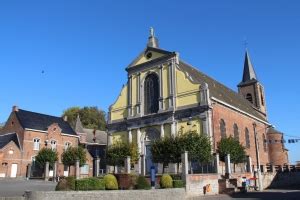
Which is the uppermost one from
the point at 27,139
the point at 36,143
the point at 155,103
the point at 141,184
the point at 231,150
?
the point at 155,103

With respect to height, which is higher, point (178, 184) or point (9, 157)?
point (9, 157)

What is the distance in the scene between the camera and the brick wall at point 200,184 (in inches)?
1011

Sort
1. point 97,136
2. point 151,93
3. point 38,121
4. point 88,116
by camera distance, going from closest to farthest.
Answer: point 151,93
point 38,121
point 97,136
point 88,116

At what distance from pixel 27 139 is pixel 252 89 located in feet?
122

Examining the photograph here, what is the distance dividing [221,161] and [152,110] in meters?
10.7

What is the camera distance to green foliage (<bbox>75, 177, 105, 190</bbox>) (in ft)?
64.2

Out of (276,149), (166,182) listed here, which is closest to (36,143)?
A: (166,182)

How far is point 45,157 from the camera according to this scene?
145 ft

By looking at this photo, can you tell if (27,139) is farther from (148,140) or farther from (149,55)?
(149,55)

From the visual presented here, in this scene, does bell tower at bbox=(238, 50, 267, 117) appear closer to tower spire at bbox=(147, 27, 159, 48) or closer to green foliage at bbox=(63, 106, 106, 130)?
tower spire at bbox=(147, 27, 159, 48)

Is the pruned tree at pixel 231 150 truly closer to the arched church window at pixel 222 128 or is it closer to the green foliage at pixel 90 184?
the arched church window at pixel 222 128

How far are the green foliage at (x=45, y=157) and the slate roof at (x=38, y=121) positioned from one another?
16.4 feet

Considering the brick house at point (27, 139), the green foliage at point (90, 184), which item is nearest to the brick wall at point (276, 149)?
the brick house at point (27, 139)

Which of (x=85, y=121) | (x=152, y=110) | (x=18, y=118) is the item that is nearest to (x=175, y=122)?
(x=152, y=110)
